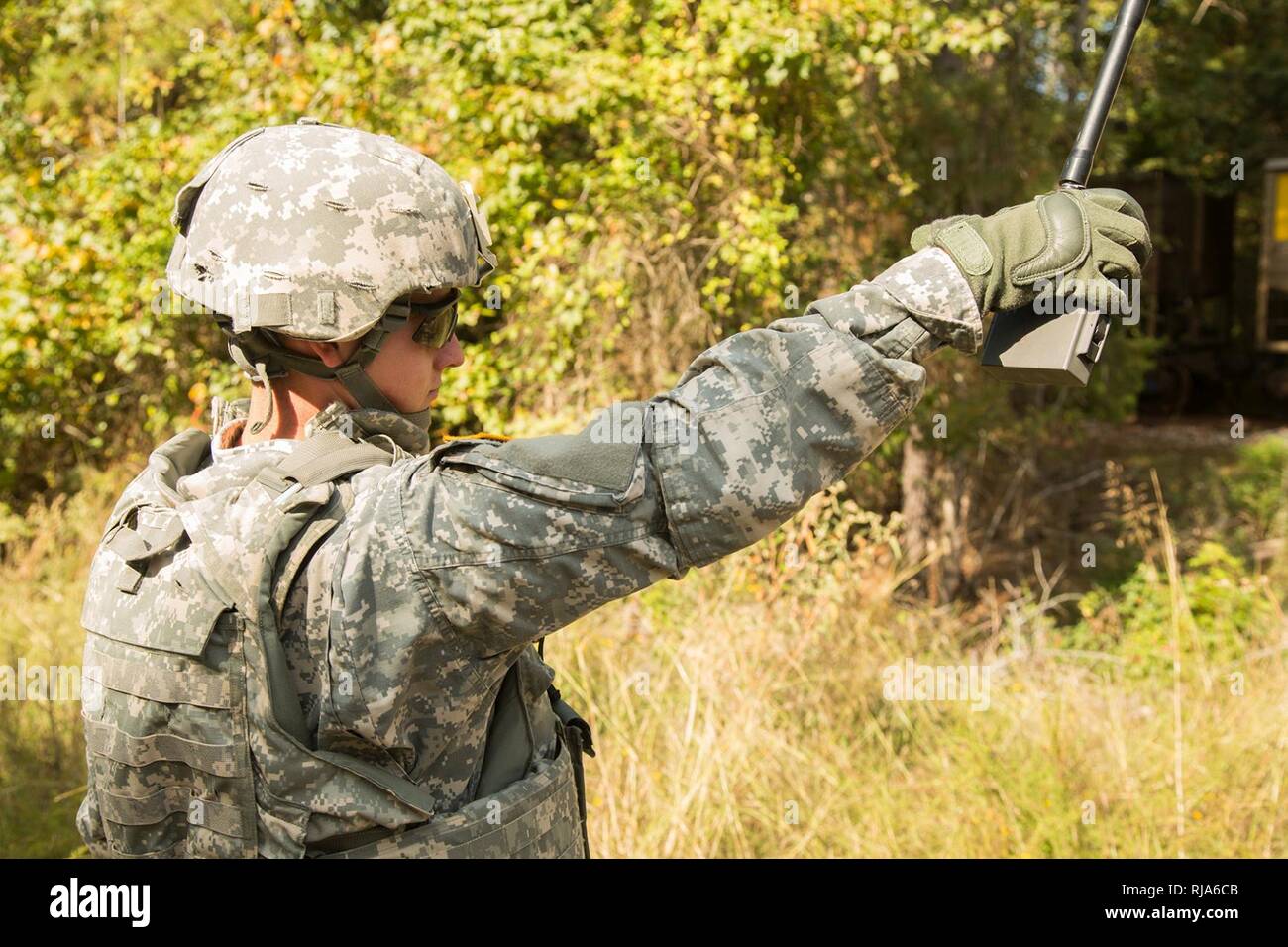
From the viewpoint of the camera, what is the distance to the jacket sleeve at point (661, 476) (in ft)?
4.91

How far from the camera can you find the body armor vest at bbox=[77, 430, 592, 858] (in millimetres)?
1664

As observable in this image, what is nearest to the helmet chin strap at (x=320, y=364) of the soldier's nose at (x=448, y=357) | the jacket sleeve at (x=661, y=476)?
the soldier's nose at (x=448, y=357)

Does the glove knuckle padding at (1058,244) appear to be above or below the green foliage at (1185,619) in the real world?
above

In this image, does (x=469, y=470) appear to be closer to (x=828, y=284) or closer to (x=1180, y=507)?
(x=828, y=284)

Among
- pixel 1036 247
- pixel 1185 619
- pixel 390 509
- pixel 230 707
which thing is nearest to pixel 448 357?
pixel 390 509

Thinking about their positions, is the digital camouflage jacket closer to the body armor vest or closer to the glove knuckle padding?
the body armor vest

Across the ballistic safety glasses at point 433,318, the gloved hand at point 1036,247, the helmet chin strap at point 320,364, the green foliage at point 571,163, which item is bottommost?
the helmet chin strap at point 320,364

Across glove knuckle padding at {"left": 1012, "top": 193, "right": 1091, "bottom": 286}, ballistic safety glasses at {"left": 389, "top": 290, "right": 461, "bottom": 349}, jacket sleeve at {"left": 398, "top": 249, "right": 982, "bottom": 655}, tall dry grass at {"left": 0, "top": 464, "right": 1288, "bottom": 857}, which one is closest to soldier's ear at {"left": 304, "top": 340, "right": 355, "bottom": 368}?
ballistic safety glasses at {"left": 389, "top": 290, "right": 461, "bottom": 349}

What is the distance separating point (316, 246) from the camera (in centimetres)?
186

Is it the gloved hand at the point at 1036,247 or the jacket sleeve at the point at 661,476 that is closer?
the jacket sleeve at the point at 661,476

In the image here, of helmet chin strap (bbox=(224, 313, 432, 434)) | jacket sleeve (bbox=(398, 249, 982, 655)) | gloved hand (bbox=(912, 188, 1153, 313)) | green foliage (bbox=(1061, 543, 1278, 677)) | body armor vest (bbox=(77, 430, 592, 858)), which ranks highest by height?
gloved hand (bbox=(912, 188, 1153, 313))

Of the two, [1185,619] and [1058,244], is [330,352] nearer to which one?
[1058,244]

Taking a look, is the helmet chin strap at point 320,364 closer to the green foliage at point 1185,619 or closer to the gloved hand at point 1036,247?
the gloved hand at point 1036,247

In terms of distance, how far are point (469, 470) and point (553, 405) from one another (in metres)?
4.73
